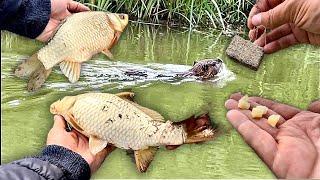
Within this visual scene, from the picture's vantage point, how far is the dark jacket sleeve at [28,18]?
158cm

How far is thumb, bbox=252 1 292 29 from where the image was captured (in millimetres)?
1549

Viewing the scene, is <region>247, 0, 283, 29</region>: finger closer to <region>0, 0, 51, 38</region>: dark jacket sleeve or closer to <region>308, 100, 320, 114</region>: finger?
<region>308, 100, 320, 114</region>: finger

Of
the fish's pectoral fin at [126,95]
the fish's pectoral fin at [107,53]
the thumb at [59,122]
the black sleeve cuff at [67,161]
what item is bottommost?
the black sleeve cuff at [67,161]

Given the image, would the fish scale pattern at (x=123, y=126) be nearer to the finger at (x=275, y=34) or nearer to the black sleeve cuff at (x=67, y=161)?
the black sleeve cuff at (x=67, y=161)

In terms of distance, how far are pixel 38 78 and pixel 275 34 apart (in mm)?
461

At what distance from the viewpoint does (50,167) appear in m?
1.49

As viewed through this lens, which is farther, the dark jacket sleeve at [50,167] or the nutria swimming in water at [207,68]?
the nutria swimming in water at [207,68]

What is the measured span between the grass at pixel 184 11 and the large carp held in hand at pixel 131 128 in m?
0.18

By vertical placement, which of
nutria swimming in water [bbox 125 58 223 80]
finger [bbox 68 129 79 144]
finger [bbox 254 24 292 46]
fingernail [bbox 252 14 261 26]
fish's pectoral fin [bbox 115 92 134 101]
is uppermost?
fingernail [bbox 252 14 261 26]

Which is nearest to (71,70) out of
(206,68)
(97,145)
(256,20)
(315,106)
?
(97,145)

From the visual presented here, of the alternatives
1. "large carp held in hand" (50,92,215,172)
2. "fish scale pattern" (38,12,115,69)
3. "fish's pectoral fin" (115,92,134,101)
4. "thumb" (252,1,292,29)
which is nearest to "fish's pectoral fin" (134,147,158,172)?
"large carp held in hand" (50,92,215,172)

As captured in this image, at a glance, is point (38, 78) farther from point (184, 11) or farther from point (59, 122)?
point (184, 11)

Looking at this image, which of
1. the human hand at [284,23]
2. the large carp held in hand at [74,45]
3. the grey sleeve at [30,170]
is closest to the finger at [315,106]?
the human hand at [284,23]

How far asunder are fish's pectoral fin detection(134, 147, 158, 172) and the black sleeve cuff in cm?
9
